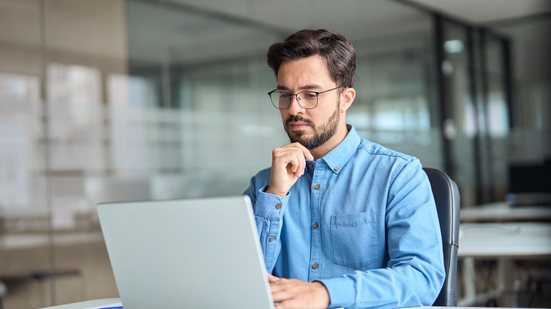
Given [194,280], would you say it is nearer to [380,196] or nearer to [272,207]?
[272,207]

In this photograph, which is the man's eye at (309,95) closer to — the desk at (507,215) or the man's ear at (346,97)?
the man's ear at (346,97)

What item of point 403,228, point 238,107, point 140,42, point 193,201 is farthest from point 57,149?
point 193,201

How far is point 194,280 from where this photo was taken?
4.37 feet

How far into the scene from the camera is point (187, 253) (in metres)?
1.31

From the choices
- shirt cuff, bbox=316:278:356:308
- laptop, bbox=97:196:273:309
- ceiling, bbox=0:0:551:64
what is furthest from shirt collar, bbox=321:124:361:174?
ceiling, bbox=0:0:551:64

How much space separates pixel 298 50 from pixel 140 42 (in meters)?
2.77

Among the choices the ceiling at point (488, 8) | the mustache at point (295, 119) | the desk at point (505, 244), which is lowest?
A: the desk at point (505, 244)

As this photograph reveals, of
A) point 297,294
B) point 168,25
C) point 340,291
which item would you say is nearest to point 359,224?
point 340,291

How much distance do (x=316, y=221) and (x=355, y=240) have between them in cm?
12

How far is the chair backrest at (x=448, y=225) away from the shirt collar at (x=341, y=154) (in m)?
0.27

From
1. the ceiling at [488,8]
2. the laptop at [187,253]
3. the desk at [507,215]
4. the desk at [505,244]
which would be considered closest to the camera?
the laptop at [187,253]

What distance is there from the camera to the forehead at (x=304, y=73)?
Result: 6.09ft

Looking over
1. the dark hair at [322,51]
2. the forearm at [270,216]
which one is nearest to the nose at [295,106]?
the dark hair at [322,51]

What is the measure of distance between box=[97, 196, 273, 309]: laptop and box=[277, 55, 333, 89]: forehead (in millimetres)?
637
